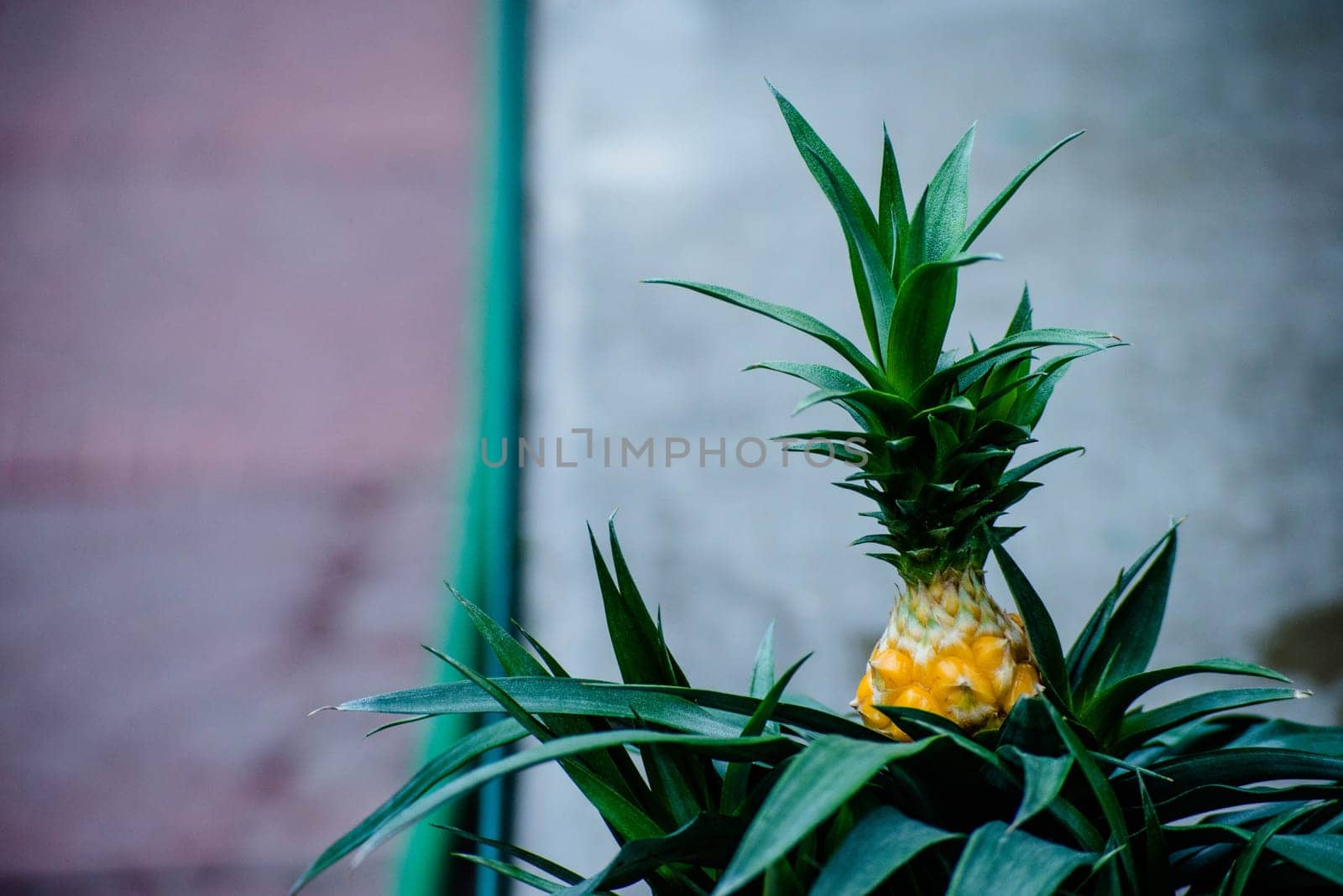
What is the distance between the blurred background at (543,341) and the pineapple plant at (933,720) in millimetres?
708

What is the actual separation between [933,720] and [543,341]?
1.01 m

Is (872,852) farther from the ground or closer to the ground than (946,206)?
closer to the ground

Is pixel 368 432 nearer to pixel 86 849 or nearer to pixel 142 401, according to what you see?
pixel 142 401

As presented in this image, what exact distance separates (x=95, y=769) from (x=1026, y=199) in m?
1.63

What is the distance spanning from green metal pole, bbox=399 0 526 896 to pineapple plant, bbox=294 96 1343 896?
719mm

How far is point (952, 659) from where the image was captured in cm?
56

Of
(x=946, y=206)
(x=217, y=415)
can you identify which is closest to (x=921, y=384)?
(x=946, y=206)

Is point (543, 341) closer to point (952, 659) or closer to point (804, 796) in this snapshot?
point (952, 659)

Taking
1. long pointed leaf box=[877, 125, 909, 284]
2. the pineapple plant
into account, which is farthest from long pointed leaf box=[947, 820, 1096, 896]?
long pointed leaf box=[877, 125, 909, 284]

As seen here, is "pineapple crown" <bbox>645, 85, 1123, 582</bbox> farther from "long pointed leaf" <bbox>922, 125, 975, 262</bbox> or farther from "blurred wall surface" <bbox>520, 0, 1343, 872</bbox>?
"blurred wall surface" <bbox>520, 0, 1343, 872</bbox>

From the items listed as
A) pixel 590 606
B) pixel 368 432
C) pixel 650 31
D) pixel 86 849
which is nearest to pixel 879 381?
pixel 590 606

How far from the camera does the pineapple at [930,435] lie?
1.81ft

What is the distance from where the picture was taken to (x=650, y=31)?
4.71ft

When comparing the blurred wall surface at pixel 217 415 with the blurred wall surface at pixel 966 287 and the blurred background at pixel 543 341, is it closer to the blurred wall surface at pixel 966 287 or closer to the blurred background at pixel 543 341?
the blurred background at pixel 543 341
